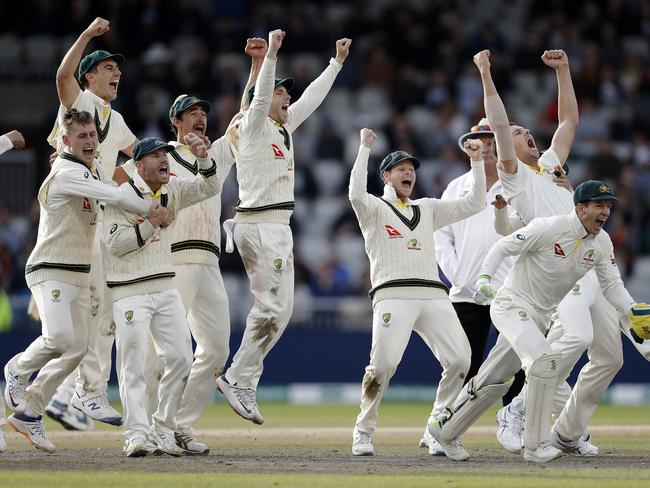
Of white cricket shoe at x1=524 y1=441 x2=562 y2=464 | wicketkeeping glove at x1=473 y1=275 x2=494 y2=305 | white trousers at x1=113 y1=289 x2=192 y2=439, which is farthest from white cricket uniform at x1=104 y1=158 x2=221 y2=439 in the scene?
white cricket shoe at x1=524 y1=441 x2=562 y2=464

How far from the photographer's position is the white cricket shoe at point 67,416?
12.4m

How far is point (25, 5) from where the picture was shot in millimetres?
24125

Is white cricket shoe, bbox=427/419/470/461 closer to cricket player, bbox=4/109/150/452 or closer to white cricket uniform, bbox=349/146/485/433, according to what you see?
white cricket uniform, bbox=349/146/485/433

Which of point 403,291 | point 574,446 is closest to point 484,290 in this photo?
point 403,291

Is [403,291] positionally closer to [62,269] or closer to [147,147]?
[147,147]

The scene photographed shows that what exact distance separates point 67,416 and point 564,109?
5255 millimetres

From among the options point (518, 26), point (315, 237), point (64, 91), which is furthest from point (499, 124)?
point (518, 26)

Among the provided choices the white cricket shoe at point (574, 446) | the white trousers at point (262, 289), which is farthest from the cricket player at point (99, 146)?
the white cricket shoe at point (574, 446)

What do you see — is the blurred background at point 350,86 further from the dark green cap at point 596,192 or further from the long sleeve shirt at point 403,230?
the dark green cap at point 596,192

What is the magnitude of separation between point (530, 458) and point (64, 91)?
4.55 meters

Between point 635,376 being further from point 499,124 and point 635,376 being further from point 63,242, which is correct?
point 63,242

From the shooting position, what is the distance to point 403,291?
10344mm

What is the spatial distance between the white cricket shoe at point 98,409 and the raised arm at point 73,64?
247 centimetres

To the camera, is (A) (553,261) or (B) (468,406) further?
(B) (468,406)
